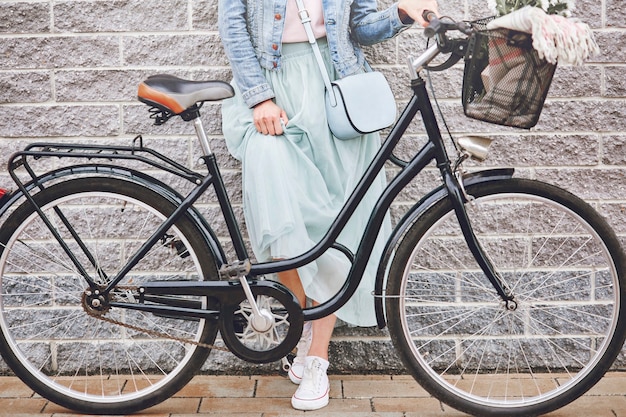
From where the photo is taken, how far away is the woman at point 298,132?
127 inches

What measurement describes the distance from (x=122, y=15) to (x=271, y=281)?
1388mm

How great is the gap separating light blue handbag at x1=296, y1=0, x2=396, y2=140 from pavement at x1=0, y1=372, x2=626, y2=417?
1099 mm

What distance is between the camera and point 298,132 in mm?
3336

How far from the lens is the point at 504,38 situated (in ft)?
8.91

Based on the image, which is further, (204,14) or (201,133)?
(204,14)

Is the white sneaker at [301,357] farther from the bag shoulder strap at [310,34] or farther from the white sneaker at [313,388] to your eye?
the bag shoulder strap at [310,34]

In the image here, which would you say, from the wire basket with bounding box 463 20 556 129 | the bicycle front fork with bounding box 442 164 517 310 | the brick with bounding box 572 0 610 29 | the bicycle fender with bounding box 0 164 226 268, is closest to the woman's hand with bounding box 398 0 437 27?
the wire basket with bounding box 463 20 556 129

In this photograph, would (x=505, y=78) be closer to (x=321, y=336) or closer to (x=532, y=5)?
(x=532, y=5)

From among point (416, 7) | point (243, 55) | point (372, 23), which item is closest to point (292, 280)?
point (243, 55)

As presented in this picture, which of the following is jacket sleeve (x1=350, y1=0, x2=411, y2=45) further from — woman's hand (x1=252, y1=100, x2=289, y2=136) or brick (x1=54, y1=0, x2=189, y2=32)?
brick (x1=54, y1=0, x2=189, y2=32)

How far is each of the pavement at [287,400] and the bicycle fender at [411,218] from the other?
49 cm


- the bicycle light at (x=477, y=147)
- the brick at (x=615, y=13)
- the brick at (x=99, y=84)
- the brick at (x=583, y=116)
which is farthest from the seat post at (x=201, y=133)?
the brick at (x=615, y=13)

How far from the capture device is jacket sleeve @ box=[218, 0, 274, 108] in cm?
328

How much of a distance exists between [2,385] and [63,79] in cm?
134
